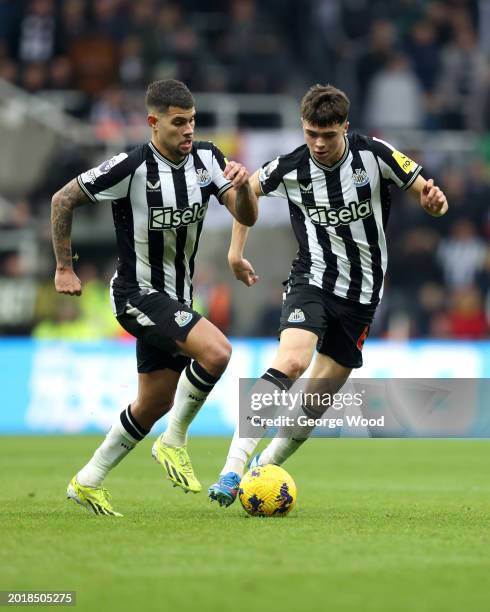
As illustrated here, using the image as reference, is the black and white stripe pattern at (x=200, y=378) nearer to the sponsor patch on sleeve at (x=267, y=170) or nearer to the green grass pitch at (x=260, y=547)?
the green grass pitch at (x=260, y=547)

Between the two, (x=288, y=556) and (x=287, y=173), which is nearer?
(x=288, y=556)

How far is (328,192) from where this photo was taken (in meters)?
7.91

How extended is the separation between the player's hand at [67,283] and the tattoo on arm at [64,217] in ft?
0.15

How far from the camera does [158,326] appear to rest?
7.36m

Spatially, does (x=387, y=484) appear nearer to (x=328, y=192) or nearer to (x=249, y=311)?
(x=328, y=192)

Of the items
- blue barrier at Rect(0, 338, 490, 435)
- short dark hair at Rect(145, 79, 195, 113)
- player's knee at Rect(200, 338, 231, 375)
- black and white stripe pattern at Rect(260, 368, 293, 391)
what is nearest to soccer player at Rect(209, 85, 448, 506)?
black and white stripe pattern at Rect(260, 368, 293, 391)

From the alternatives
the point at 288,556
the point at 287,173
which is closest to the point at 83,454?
the point at 287,173

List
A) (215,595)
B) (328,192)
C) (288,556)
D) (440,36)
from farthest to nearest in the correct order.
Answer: (440,36), (328,192), (288,556), (215,595)

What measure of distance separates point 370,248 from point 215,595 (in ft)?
11.6

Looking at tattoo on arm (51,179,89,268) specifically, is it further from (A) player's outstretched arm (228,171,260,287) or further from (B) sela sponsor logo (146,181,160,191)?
(A) player's outstretched arm (228,171,260,287)

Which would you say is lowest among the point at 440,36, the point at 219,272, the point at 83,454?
the point at 83,454

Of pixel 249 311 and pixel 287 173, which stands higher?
pixel 287 173

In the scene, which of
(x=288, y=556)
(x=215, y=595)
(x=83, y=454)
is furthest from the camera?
(x=83, y=454)

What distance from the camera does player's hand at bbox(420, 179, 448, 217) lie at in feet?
24.1
